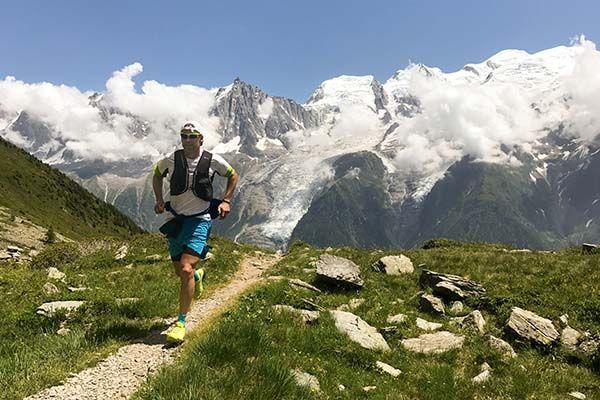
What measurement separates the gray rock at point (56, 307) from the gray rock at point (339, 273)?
32.1 feet

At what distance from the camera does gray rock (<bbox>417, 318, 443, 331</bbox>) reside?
601 inches

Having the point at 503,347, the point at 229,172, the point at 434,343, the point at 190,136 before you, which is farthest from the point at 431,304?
the point at 190,136

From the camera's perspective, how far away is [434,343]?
13789 mm

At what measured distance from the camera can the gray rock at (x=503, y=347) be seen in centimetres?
1289

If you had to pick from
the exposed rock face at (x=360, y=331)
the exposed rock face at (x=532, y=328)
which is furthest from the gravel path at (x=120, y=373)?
the exposed rock face at (x=532, y=328)

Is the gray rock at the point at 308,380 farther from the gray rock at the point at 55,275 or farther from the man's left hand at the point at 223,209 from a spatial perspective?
Result: the gray rock at the point at 55,275

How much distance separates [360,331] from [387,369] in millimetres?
2252

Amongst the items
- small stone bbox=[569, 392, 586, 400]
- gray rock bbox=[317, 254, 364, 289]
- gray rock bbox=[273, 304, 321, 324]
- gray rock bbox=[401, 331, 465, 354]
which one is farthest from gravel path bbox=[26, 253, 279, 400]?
small stone bbox=[569, 392, 586, 400]

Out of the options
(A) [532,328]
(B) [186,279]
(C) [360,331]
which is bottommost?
(A) [532,328]

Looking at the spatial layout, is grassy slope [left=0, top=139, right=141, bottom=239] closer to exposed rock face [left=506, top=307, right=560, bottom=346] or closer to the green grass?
the green grass

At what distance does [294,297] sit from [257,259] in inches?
691

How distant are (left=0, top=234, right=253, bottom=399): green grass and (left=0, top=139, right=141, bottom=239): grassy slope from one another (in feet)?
321

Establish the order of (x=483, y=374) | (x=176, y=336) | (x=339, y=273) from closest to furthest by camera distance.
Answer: (x=176, y=336) → (x=483, y=374) → (x=339, y=273)

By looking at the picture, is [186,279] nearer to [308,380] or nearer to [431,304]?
[308,380]
